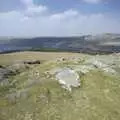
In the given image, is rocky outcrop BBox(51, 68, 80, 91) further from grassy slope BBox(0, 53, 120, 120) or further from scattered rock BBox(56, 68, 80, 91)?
grassy slope BBox(0, 53, 120, 120)

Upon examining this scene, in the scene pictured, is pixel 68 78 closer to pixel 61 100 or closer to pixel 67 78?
pixel 67 78

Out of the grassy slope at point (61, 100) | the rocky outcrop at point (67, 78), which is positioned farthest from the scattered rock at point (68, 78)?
the grassy slope at point (61, 100)

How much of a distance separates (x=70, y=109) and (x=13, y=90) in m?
3.64

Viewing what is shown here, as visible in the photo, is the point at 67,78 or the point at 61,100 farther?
the point at 67,78

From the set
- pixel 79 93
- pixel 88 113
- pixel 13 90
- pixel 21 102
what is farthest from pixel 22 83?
pixel 88 113

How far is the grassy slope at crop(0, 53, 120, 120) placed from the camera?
13.9m

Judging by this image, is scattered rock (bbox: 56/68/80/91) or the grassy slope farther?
scattered rock (bbox: 56/68/80/91)

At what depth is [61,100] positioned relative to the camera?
49.0ft

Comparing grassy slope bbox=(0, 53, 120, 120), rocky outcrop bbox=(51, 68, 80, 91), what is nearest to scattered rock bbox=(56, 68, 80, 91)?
rocky outcrop bbox=(51, 68, 80, 91)

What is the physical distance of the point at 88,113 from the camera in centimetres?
1409

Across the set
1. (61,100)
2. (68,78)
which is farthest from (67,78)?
(61,100)

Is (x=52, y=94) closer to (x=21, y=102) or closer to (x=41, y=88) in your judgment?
(x=41, y=88)

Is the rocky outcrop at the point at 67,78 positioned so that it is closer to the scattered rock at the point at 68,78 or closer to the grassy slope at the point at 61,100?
the scattered rock at the point at 68,78

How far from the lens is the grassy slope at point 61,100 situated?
13.9 m
